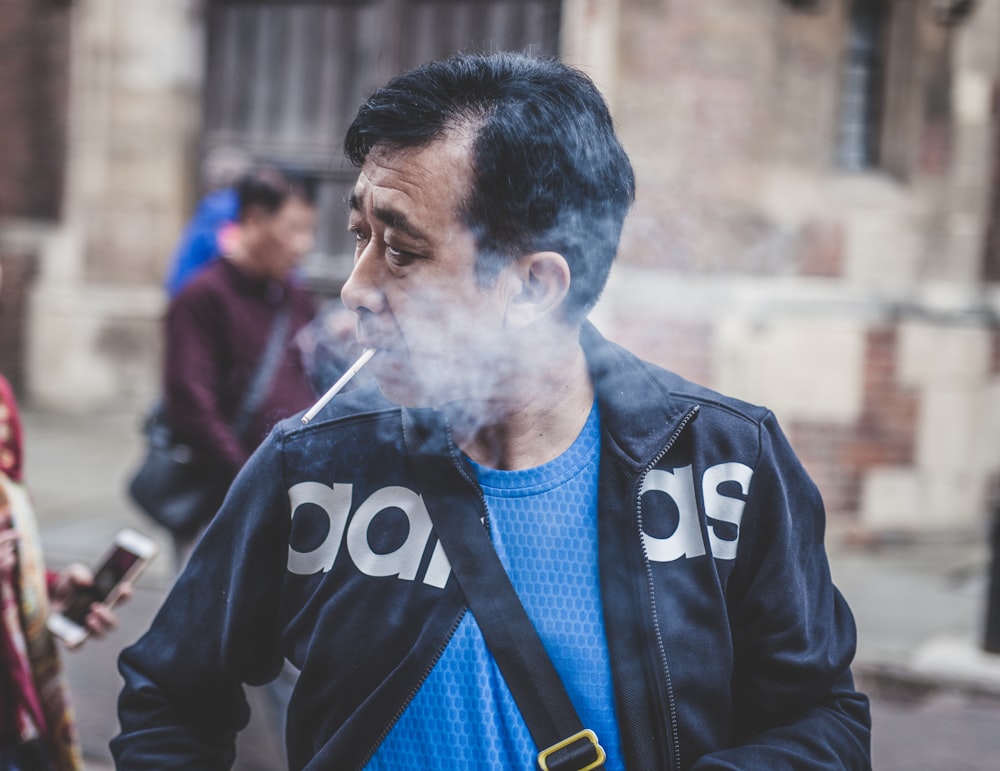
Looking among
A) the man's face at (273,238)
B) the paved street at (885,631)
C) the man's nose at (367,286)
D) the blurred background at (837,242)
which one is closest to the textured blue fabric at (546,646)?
the man's nose at (367,286)

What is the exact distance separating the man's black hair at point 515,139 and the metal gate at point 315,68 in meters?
8.07

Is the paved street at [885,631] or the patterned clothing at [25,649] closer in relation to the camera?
the patterned clothing at [25,649]

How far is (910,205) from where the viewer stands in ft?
24.0

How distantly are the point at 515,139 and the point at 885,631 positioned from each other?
477 cm

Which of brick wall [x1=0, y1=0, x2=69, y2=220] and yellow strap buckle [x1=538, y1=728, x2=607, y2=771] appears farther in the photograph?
brick wall [x1=0, y1=0, x2=69, y2=220]

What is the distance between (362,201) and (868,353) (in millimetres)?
6036

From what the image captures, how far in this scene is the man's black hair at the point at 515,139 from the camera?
4.97 ft

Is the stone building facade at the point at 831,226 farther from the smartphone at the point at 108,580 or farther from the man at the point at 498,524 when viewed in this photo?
the man at the point at 498,524

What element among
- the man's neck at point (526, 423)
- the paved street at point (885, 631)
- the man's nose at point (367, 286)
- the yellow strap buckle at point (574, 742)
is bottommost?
the paved street at point (885, 631)

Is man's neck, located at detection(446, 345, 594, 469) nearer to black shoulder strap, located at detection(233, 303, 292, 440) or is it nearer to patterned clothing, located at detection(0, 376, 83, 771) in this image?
patterned clothing, located at detection(0, 376, 83, 771)

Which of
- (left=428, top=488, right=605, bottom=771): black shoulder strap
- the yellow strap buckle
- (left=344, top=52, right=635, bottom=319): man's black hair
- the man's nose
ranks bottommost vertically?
the yellow strap buckle

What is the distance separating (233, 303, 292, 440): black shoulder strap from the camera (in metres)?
4.08

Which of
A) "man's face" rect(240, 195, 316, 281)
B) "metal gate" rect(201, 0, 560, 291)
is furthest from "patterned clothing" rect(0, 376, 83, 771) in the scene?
"metal gate" rect(201, 0, 560, 291)

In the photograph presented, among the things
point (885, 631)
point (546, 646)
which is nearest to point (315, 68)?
point (885, 631)
